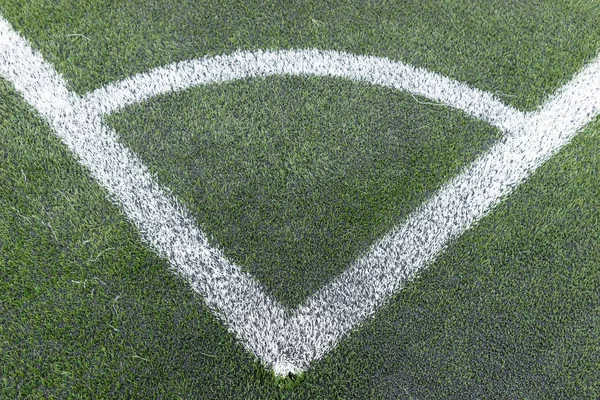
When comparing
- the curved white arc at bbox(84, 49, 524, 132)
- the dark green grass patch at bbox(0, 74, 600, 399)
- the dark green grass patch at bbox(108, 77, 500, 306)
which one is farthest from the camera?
the curved white arc at bbox(84, 49, 524, 132)

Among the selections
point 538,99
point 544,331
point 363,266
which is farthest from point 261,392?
point 538,99

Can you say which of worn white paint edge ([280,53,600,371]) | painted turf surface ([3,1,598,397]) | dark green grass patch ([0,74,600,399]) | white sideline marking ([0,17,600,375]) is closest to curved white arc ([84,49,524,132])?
white sideline marking ([0,17,600,375])

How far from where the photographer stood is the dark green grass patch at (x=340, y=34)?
6.33 ft

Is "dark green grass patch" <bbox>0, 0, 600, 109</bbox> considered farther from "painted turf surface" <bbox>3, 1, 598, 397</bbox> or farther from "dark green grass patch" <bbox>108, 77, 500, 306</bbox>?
"painted turf surface" <bbox>3, 1, 598, 397</bbox>

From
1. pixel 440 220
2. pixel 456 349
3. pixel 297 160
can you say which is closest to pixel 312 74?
pixel 297 160

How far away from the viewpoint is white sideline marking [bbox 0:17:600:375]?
4.92 ft

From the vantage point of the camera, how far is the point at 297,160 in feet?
5.73

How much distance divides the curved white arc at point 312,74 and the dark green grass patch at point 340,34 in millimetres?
42

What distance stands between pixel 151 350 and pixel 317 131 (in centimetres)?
94

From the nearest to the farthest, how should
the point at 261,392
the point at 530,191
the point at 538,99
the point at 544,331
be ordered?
the point at 261,392
the point at 544,331
the point at 530,191
the point at 538,99

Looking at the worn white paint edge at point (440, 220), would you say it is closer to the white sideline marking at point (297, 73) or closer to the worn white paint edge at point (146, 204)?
the white sideline marking at point (297, 73)

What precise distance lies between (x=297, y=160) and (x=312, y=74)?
1.32 ft

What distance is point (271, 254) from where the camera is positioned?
5.18 ft

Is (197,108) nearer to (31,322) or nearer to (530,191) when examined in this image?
(31,322)
